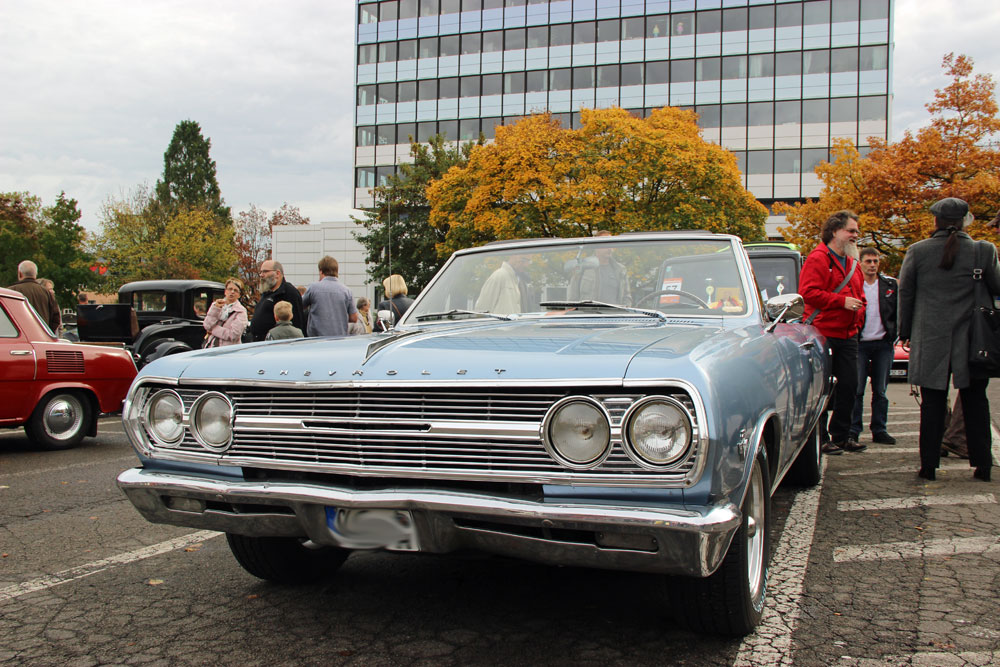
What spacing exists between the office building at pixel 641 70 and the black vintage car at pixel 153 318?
35.7m

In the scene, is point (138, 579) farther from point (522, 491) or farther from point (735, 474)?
point (735, 474)

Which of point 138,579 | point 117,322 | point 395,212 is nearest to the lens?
point 138,579

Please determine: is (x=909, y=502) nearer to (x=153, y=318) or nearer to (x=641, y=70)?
(x=153, y=318)

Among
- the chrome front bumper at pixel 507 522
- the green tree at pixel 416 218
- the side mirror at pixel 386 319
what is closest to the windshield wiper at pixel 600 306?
the side mirror at pixel 386 319

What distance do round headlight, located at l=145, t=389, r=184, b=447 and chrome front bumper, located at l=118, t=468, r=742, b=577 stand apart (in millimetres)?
224

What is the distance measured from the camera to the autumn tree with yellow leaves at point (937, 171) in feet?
90.5

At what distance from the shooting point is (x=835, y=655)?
9.23 feet

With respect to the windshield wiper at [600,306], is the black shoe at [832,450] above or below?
below

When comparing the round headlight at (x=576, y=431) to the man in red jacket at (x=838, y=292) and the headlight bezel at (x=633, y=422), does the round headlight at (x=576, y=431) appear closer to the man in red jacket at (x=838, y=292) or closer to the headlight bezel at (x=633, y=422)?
the headlight bezel at (x=633, y=422)

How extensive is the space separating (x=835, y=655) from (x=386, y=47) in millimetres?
54922

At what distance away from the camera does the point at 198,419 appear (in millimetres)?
3023

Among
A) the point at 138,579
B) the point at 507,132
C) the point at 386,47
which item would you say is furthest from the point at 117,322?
the point at 386,47

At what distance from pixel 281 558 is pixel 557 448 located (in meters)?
1.64

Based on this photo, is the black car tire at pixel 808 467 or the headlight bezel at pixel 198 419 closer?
the headlight bezel at pixel 198 419
